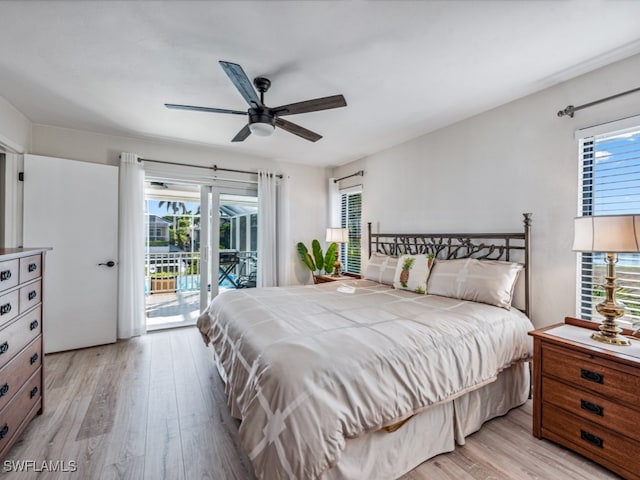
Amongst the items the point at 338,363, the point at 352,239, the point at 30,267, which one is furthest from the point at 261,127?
the point at 352,239

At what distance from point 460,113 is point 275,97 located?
72.7 inches

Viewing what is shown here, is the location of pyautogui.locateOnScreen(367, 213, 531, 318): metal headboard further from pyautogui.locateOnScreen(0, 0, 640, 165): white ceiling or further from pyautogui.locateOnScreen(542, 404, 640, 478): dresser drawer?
pyautogui.locateOnScreen(0, 0, 640, 165): white ceiling

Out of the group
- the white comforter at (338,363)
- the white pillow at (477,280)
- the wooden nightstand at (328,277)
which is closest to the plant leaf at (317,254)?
the wooden nightstand at (328,277)

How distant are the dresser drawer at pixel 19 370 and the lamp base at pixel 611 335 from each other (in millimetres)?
3454

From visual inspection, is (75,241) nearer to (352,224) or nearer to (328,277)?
(328,277)

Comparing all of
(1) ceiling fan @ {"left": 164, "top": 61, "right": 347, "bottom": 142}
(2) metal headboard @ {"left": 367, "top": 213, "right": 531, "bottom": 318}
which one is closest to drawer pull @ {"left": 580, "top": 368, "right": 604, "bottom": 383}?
(2) metal headboard @ {"left": 367, "top": 213, "right": 531, "bottom": 318}

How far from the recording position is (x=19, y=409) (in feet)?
5.98

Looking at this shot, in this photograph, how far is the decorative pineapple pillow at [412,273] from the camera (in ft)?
9.62

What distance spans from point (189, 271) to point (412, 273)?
160 inches

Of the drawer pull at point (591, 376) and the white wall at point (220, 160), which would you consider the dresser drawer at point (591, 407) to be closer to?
the drawer pull at point (591, 376)

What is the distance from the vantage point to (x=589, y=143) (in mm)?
2201

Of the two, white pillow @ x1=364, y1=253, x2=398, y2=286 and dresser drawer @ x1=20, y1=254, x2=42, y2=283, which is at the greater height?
dresser drawer @ x1=20, y1=254, x2=42, y2=283

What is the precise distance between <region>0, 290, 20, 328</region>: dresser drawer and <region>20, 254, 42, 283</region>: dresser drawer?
13 centimetres

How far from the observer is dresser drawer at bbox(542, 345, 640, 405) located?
1.52 meters
